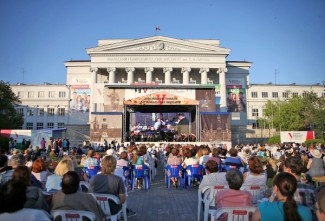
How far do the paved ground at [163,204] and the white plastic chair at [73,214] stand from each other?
10.7 ft

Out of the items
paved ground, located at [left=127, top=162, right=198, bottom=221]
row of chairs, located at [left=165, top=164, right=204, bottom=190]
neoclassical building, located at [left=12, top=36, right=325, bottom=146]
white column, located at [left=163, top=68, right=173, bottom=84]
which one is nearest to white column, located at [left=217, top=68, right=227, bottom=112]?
neoclassical building, located at [left=12, top=36, right=325, bottom=146]

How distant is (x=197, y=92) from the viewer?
34625mm

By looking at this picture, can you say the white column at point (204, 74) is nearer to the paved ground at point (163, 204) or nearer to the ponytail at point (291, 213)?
the paved ground at point (163, 204)

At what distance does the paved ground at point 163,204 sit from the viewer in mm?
6914

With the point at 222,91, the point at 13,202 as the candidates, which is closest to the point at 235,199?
the point at 13,202

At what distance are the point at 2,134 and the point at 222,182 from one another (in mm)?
29749

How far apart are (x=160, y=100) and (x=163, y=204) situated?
82.7ft

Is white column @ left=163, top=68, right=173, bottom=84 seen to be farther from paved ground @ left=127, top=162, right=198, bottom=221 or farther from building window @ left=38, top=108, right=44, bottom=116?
paved ground @ left=127, top=162, right=198, bottom=221

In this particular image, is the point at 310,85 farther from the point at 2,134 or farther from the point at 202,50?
the point at 2,134

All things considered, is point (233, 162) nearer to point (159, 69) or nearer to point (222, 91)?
point (222, 91)

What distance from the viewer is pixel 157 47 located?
182ft

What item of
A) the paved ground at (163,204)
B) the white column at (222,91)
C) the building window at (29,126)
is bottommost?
the paved ground at (163,204)

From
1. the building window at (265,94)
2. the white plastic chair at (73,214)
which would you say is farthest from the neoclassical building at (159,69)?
the white plastic chair at (73,214)

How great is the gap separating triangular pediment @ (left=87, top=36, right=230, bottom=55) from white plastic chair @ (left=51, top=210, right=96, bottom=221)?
52360 millimetres
